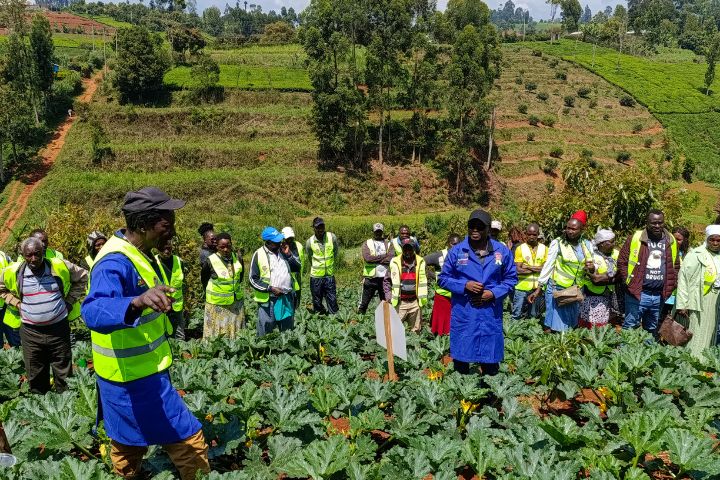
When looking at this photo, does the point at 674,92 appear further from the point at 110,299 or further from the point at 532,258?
the point at 110,299

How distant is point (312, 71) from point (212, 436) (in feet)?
118

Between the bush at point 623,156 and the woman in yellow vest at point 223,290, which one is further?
the bush at point 623,156

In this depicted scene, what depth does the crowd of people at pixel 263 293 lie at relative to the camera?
3404mm

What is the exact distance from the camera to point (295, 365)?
6477mm

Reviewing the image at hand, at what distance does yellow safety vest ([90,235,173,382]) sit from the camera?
3379 millimetres

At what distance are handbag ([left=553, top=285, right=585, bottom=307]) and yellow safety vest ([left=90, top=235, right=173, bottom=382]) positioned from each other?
564 cm

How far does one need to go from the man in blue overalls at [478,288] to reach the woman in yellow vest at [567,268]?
234cm

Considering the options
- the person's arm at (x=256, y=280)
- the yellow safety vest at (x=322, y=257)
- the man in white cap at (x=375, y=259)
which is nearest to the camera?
the person's arm at (x=256, y=280)

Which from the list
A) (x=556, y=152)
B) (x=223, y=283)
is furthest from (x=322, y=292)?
(x=556, y=152)

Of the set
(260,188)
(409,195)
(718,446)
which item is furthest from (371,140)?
(718,446)

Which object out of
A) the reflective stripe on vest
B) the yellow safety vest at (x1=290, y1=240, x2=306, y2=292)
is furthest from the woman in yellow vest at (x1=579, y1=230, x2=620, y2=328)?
the reflective stripe on vest

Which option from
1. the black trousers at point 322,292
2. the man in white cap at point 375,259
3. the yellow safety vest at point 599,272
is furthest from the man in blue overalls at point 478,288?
the black trousers at point 322,292

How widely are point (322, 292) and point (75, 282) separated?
17.2 feet

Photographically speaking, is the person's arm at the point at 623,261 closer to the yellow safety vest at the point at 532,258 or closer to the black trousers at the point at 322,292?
the yellow safety vest at the point at 532,258
